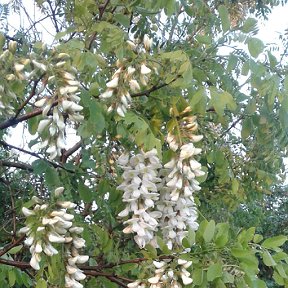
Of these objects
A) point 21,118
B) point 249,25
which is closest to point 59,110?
point 21,118

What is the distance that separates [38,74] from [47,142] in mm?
168

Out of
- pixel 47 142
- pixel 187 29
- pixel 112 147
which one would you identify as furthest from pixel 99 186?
pixel 187 29

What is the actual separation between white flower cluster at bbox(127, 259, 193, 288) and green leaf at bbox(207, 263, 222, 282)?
49 millimetres

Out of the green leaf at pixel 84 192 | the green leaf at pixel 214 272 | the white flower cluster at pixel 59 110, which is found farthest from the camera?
the green leaf at pixel 84 192

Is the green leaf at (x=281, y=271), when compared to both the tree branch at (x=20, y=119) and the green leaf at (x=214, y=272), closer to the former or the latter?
the green leaf at (x=214, y=272)

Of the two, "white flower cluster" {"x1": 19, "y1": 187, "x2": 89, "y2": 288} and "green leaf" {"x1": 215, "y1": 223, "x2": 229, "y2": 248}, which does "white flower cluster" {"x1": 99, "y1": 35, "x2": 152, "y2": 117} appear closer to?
"white flower cluster" {"x1": 19, "y1": 187, "x2": 89, "y2": 288}

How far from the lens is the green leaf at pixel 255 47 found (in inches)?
63.8

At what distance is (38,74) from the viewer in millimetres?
1438

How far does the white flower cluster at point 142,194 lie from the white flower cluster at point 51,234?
171 millimetres

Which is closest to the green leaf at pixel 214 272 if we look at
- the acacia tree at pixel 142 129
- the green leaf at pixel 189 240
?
the acacia tree at pixel 142 129

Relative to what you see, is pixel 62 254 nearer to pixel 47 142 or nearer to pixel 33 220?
pixel 33 220

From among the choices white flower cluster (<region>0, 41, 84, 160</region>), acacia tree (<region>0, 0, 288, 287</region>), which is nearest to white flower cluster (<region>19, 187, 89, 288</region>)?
acacia tree (<region>0, 0, 288, 287</region>)

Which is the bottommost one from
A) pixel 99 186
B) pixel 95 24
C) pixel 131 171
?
pixel 131 171

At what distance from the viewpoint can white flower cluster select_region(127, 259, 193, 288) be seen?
1.49m
